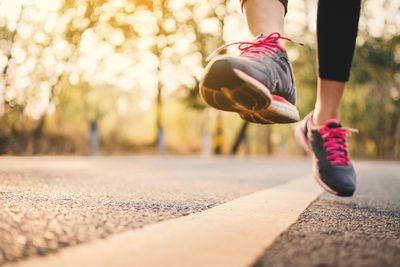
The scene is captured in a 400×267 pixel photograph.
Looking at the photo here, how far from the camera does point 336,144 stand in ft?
5.34

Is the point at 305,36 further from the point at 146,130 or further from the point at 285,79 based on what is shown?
the point at 285,79

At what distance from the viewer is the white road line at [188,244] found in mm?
606

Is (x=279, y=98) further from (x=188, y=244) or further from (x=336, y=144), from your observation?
(x=188, y=244)

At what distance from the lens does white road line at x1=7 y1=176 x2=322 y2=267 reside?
0.61 m

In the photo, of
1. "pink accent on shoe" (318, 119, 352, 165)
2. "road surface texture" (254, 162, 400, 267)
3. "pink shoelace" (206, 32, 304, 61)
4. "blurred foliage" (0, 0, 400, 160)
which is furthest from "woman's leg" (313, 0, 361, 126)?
"blurred foliage" (0, 0, 400, 160)

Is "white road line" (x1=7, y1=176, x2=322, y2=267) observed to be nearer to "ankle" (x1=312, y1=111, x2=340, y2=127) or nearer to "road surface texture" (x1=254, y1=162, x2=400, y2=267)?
"road surface texture" (x1=254, y1=162, x2=400, y2=267)

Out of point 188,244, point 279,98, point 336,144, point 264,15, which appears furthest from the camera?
point 336,144

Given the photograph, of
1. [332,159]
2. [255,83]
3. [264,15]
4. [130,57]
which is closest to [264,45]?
[264,15]

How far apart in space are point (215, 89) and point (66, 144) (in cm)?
1747

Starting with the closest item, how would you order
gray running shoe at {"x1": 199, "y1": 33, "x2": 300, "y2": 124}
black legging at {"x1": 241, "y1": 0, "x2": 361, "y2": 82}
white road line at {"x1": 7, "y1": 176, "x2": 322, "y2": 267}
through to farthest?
1. white road line at {"x1": 7, "y1": 176, "x2": 322, "y2": 267}
2. gray running shoe at {"x1": 199, "y1": 33, "x2": 300, "y2": 124}
3. black legging at {"x1": 241, "y1": 0, "x2": 361, "y2": 82}

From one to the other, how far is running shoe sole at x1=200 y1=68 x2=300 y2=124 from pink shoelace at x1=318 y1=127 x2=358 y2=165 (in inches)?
12.1

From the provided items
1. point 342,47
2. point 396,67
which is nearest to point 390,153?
point 396,67

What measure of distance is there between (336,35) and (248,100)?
0.60 m

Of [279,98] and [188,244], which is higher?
[279,98]
